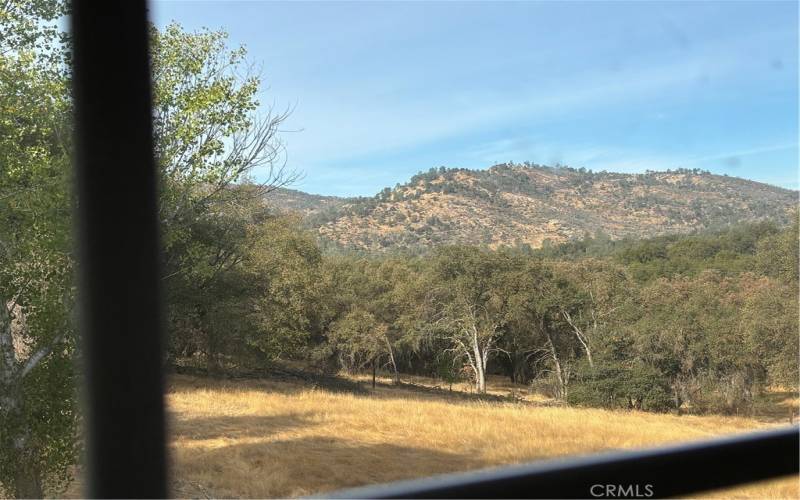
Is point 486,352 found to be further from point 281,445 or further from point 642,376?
point 281,445

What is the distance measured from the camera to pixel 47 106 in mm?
4852

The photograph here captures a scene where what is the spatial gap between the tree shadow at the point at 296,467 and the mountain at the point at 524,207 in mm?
51483

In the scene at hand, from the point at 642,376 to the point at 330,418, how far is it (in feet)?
39.1

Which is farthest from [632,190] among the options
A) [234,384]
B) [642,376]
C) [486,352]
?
[234,384]

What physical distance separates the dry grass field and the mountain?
157 ft

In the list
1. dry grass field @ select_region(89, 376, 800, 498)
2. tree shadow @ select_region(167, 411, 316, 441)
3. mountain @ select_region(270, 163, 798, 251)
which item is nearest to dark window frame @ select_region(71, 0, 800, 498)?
dry grass field @ select_region(89, 376, 800, 498)

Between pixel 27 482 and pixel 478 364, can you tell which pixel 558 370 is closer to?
pixel 478 364

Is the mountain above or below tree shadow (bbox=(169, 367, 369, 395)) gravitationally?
above

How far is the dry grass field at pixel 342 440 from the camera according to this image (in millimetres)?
6156

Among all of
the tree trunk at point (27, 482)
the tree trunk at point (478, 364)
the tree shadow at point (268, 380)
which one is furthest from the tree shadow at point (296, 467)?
the tree trunk at point (478, 364)

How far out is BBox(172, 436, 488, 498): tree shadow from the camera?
5.70 metres

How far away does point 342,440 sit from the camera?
8.74m

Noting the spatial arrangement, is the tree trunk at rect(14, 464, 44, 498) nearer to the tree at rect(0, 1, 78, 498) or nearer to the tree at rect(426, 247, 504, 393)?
the tree at rect(0, 1, 78, 498)

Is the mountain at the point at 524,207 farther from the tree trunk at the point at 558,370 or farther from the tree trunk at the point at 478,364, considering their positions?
the tree trunk at the point at 558,370
